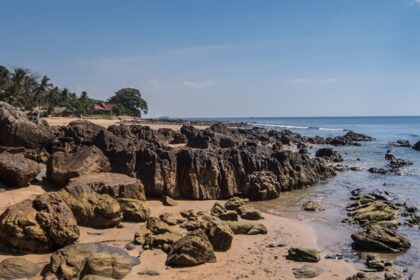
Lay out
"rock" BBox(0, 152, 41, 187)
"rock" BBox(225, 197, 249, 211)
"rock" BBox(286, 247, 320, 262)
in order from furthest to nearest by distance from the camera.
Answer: "rock" BBox(225, 197, 249, 211) < "rock" BBox(0, 152, 41, 187) < "rock" BBox(286, 247, 320, 262)

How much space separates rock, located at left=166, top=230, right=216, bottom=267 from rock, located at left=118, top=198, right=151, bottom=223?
3475 millimetres

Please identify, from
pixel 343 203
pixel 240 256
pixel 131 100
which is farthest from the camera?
pixel 131 100

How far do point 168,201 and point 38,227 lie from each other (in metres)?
7.33

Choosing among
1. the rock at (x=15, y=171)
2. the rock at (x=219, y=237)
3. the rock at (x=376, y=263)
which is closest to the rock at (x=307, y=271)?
the rock at (x=376, y=263)

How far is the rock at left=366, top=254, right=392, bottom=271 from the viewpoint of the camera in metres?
12.2

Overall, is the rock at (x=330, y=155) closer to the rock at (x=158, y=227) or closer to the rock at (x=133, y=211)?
the rock at (x=133, y=211)

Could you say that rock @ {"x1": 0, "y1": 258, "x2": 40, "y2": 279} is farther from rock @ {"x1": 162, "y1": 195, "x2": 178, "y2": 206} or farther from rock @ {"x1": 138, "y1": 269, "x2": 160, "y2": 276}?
rock @ {"x1": 162, "y1": 195, "x2": 178, "y2": 206}

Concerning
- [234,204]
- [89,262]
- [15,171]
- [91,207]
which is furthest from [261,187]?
[89,262]

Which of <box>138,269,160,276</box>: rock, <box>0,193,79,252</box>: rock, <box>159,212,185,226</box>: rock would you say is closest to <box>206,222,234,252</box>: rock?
<box>138,269,160,276</box>: rock

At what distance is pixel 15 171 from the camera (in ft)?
54.1

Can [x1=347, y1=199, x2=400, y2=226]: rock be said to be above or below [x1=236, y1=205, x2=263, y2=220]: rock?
below

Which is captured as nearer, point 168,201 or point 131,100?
point 168,201

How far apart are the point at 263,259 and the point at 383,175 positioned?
23366mm

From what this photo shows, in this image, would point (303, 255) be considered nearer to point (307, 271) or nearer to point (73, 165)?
point (307, 271)
